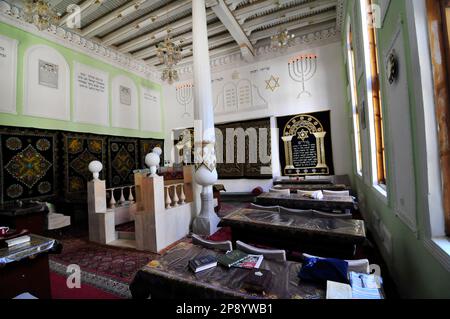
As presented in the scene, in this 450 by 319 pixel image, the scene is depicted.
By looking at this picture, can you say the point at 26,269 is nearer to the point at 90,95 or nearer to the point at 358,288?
the point at 358,288

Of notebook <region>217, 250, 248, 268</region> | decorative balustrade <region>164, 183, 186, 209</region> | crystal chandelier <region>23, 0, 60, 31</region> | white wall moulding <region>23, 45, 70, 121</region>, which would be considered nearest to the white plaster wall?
decorative balustrade <region>164, 183, 186, 209</region>

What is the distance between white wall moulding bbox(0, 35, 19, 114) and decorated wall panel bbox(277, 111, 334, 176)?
22.5 ft

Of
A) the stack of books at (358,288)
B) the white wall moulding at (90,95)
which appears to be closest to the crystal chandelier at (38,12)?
the white wall moulding at (90,95)

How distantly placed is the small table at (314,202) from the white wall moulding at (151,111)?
5745mm

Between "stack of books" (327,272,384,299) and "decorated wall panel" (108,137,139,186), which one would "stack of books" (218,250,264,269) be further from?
"decorated wall panel" (108,137,139,186)

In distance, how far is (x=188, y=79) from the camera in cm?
845

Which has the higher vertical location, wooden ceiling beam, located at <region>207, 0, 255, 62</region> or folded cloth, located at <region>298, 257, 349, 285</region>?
wooden ceiling beam, located at <region>207, 0, 255, 62</region>

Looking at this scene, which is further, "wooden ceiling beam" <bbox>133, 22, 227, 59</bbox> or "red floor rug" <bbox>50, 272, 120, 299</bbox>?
"wooden ceiling beam" <bbox>133, 22, 227, 59</bbox>

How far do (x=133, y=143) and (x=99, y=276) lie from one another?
5321 millimetres

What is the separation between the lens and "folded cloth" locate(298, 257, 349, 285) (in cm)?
131

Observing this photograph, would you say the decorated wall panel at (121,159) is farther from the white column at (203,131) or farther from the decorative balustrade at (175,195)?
the white column at (203,131)

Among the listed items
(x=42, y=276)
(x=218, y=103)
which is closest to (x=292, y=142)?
(x=218, y=103)

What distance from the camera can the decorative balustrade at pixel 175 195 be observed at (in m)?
4.04
